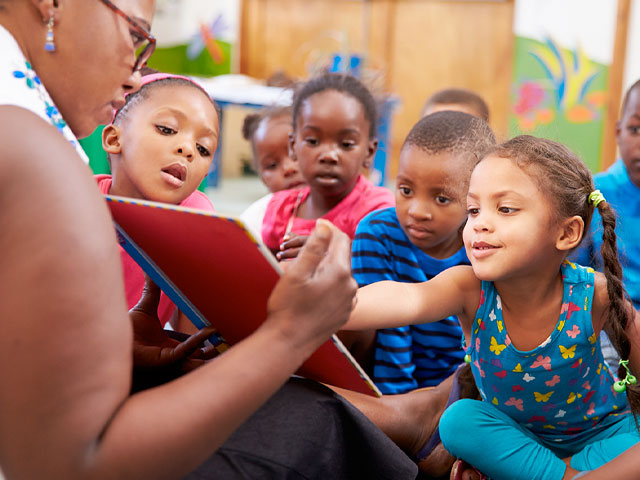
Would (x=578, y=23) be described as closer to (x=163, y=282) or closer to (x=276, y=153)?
(x=276, y=153)

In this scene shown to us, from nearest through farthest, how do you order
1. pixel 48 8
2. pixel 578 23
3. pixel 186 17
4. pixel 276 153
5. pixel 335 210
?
pixel 48 8 → pixel 335 210 → pixel 276 153 → pixel 578 23 → pixel 186 17

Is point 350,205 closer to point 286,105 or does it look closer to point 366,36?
point 286,105

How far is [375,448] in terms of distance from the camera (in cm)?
92

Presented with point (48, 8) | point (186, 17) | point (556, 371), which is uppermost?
point (186, 17)

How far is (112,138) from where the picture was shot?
1630 mm

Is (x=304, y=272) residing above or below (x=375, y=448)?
above

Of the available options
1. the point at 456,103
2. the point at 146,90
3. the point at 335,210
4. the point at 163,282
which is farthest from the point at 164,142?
the point at 456,103

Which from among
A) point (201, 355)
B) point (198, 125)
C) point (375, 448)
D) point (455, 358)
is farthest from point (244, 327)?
point (455, 358)

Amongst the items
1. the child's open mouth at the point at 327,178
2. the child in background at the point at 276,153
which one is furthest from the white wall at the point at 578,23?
the child's open mouth at the point at 327,178

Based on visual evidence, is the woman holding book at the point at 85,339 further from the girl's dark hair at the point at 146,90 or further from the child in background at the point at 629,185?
the child in background at the point at 629,185

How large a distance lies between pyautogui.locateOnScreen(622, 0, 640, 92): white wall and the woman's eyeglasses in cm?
575

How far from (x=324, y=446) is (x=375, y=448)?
85mm

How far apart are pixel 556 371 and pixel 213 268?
71cm

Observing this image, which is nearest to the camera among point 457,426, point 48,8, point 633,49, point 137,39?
point 48,8
